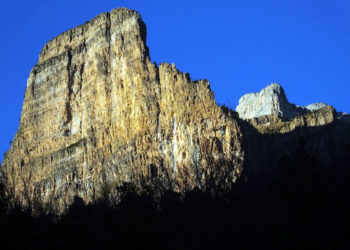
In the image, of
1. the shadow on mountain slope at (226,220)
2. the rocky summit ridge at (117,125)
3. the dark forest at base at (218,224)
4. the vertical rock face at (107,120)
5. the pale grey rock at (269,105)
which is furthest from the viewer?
the pale grey rock at (269,105)

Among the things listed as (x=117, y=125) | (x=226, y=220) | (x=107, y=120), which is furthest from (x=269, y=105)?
(x=226, y=220)

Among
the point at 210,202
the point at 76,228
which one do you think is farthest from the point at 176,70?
the point at 76,228

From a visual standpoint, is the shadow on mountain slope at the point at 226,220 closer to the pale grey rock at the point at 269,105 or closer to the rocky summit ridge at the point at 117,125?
the rocky summit ridge at the point at 117,125

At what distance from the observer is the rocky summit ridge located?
10169cm

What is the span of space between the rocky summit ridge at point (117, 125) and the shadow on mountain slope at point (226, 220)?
2212cm

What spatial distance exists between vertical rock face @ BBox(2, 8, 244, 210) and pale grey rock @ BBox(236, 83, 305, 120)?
143 feet

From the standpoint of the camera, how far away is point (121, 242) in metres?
57.3

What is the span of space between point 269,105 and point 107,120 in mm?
55789

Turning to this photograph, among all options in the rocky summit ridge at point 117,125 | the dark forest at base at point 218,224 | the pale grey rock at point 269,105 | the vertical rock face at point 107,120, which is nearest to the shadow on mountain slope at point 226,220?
the dark forest at base at point 218,224

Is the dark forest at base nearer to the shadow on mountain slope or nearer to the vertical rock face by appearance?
the shadow on mountain slope

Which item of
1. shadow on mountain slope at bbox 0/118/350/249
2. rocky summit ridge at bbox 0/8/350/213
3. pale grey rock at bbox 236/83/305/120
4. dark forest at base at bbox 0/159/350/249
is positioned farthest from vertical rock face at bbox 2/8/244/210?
pale grey rock at bbox 236/83/305/120

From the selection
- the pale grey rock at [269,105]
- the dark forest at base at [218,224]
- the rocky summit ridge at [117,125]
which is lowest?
the dark forest at base at [218,224]

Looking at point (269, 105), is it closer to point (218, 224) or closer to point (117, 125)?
point (117, 125)

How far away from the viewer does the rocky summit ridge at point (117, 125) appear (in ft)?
334
